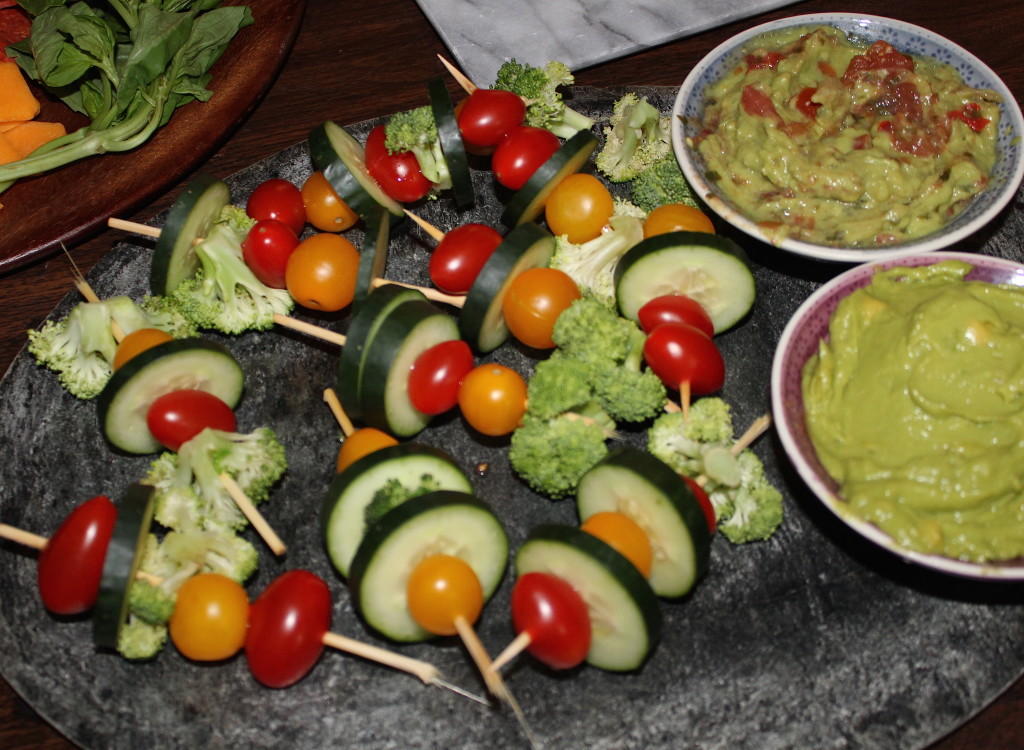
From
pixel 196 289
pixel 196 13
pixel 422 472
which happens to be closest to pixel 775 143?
pixel 422 472

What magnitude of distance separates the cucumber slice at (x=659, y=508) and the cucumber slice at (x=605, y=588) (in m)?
0.20

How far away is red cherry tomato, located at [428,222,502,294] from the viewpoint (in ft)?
12.0

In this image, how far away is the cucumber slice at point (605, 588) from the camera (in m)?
2.74

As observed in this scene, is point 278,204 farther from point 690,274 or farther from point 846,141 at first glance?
point 846,141

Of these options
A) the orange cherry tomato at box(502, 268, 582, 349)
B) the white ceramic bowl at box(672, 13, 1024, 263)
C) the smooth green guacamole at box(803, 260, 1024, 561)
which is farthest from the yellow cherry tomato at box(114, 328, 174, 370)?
the smooth green guacamole at box(803, 260, 1024, 561)

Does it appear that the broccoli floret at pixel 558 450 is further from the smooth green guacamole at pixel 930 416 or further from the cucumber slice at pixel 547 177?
the cucumber slice at pixel 547 177

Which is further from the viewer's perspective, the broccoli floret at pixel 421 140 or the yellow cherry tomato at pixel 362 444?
the broccoli floret at pixel 421 140

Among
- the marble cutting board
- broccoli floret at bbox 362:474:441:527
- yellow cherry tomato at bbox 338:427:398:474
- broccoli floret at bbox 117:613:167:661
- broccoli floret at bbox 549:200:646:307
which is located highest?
the marble cutting board

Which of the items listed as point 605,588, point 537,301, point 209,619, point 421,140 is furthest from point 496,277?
point 209,619

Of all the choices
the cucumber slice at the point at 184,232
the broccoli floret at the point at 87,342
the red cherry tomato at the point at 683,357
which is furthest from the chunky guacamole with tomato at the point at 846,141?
the broccoli floret at the point at 87,342

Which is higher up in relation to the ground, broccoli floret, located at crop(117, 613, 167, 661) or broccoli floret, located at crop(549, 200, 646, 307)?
broccoli floret, located at crop(549, 200, 646, 307)

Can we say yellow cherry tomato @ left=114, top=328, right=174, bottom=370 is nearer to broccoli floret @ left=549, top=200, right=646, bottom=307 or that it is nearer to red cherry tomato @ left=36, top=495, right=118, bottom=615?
red cherry tomato @ left=36, top=495, right=118, bottom=615

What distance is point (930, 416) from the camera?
294cm

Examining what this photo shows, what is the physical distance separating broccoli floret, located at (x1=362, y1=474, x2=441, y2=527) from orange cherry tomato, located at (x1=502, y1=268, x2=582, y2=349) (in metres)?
0.81
